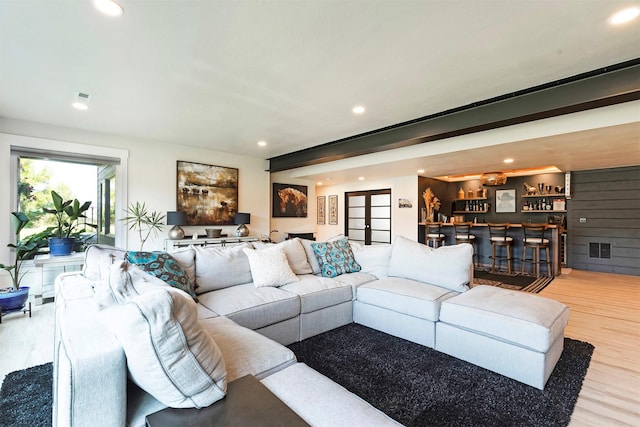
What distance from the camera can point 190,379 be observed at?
105 cm

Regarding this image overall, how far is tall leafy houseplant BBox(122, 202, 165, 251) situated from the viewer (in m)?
4.85

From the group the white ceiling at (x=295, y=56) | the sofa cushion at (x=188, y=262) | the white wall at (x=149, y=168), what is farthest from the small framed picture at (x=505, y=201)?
the sofa cushion at (x=188, y=262)

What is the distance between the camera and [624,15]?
1.92 meters

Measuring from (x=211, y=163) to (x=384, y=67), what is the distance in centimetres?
428

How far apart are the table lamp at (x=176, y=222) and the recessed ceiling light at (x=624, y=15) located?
18.2 ft

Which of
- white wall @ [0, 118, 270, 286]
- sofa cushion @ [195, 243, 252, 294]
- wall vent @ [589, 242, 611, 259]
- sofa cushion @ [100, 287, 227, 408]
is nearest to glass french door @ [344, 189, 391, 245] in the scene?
white wall @ [0, 118, 270, 286]

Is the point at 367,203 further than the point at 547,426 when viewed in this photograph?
Yes

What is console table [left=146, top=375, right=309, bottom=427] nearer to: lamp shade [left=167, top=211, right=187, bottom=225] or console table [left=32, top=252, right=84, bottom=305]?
console table [left=32, top=252, right=84, bottom=305]

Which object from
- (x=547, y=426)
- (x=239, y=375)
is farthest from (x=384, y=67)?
(x=547, y=426)

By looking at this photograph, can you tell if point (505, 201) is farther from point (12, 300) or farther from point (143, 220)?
point (12, 300)

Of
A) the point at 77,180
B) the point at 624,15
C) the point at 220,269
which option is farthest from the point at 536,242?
the point at 77,180

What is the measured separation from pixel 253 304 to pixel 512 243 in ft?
20.8

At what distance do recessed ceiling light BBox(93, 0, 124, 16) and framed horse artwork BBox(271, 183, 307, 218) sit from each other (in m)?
5.25

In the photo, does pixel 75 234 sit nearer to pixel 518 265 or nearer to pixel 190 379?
pixel 190 379
